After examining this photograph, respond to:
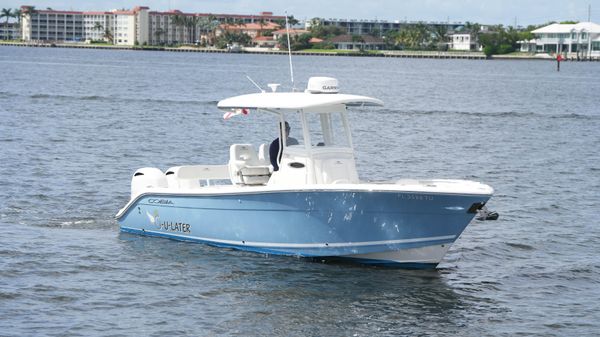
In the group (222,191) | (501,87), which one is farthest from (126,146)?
(501,87)

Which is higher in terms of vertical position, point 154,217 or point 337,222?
point 337,222

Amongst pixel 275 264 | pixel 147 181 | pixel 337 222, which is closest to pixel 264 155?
pixel 147 181

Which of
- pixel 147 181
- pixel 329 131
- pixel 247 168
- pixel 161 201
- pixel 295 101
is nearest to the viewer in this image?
pixel 295 101

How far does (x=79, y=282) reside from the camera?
18.1m

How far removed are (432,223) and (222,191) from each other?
3868 millimetres

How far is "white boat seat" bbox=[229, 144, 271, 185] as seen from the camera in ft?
65.4

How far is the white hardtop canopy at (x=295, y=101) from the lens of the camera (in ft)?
62.1

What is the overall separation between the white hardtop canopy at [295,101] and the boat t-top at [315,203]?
2cm

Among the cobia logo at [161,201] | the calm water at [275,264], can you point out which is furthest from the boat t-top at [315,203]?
the calm water at [275,264]

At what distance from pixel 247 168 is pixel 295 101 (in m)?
1.73

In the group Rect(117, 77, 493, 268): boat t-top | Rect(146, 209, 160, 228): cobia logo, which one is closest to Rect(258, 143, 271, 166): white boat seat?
Rect(117, 77, 493, 268): boat t-top

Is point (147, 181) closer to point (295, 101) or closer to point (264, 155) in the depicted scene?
point (264, 155)

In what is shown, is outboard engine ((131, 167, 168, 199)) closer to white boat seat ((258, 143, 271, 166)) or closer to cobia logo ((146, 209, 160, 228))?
cobia logo ((146, 209, 160, 228))

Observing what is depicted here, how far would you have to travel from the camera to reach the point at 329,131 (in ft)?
64.6
